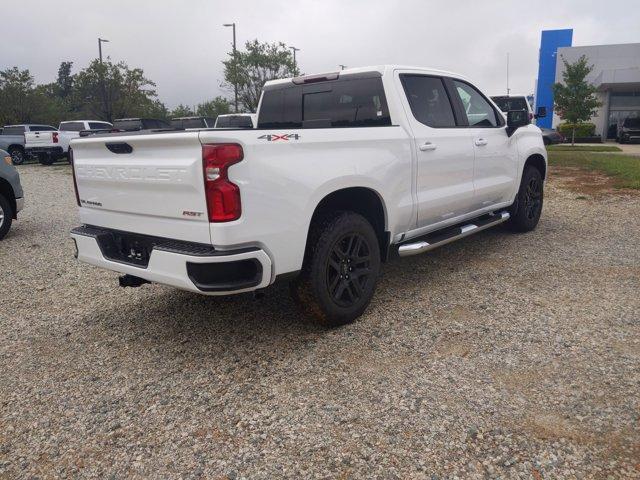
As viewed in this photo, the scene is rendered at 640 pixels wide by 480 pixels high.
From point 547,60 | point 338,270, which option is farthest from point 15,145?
point 547,60

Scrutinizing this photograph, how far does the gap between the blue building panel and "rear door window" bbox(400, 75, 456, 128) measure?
39.9 m

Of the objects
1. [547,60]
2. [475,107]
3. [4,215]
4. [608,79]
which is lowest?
[4,215]

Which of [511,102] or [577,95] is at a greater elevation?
[577,95]

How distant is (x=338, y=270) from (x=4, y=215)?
583 centimetres

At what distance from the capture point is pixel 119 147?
3.46 metres

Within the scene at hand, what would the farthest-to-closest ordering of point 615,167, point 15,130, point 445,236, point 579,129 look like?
point 579,129 → point 15,130 → point 615,167 → point 445,236

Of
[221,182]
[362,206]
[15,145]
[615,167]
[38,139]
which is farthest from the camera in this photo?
[15,145]

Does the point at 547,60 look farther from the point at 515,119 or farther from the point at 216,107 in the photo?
the point at 515,119

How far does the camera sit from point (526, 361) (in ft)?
10.7

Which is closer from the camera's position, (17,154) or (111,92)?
(17,154)

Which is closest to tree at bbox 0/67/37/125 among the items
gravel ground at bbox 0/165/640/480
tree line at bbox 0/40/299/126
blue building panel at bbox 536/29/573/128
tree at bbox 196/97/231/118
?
tree line at bbox 0/40/299/126

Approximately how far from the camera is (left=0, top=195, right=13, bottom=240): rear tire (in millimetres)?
7275

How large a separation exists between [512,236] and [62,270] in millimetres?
5378

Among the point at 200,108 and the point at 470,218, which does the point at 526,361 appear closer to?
the point at 470,218
